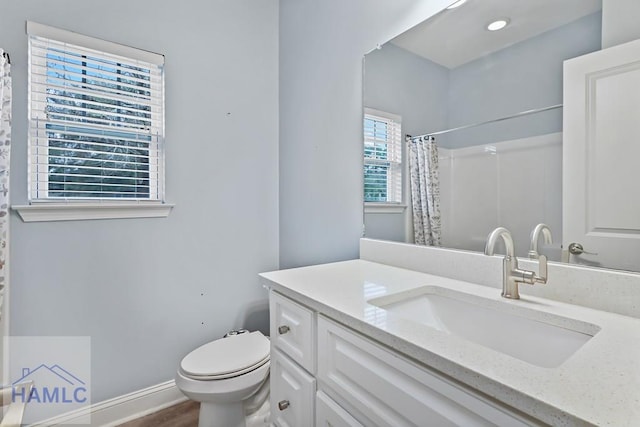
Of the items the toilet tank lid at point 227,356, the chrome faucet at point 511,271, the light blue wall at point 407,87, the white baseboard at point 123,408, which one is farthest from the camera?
the white baseboard at point 123,408

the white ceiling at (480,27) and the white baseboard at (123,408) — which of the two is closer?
the white ceiling at (480,27)

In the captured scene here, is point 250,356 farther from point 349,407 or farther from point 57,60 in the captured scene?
point 57,60

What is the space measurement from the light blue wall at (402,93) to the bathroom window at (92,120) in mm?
1185

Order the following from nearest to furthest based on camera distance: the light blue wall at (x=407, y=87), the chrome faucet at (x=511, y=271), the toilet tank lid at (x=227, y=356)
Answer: the chrome faucet at (x=511, y=271)
the light blue wall at (x=407, y=87)
the toilet tank lid at (x=227, y=356)

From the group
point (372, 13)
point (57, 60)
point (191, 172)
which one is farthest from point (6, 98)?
point (372, 13)

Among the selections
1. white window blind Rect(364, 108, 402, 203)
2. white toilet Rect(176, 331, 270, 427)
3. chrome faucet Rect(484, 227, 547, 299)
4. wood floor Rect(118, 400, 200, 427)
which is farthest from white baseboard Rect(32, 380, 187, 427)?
chrome faucet Rect(484, 227, 547, 299)

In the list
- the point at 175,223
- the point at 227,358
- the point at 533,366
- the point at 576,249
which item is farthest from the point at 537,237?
the point at 175,223

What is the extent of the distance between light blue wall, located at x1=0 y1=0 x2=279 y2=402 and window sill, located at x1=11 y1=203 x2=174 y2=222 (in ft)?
0.13

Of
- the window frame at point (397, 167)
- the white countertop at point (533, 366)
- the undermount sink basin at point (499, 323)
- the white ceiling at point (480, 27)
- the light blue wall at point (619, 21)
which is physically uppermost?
the white ceiling at point (480, 27)

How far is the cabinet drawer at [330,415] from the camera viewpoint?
0.81m

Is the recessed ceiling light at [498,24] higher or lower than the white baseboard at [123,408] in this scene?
higher

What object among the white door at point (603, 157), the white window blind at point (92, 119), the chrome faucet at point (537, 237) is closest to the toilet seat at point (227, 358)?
the white window blind at point (92, 119)

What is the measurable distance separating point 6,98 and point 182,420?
1.72 metres

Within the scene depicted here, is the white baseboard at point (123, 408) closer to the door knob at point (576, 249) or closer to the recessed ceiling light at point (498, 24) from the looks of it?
the door knob at point (576, 249)
